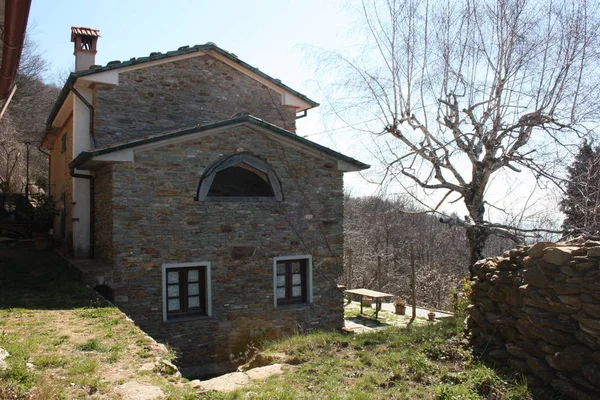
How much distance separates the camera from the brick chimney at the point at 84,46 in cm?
1290

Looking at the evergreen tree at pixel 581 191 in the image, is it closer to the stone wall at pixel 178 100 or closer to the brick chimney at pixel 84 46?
the stone wall at pixel 178 100

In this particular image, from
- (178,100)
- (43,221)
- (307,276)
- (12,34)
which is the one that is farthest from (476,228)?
(43,221)

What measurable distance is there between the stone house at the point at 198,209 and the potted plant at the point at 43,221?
3610 mm

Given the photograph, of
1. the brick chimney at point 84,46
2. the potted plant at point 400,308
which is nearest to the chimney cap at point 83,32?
the brick chimney at point 84,46

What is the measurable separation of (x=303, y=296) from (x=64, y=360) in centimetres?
645

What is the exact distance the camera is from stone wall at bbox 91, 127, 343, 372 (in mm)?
9078

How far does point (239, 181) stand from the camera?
11.0m

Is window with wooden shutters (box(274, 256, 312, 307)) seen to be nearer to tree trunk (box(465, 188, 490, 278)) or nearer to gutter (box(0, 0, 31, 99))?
tree trunk (box(465, 188, 490, 278))

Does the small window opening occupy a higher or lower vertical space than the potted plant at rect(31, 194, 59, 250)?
higher

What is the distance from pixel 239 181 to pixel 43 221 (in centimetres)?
851

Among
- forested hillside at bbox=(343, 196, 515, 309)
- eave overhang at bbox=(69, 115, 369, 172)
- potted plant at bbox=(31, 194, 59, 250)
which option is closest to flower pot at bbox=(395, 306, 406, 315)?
eave overhang at bbox=(69, 115, 369, 172)

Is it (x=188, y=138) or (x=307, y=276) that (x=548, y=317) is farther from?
(x=188, y=138)

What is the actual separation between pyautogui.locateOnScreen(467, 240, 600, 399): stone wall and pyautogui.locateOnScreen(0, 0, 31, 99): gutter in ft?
18.6

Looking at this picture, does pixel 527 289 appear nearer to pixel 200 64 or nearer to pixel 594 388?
pixel 594 388
